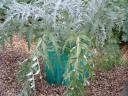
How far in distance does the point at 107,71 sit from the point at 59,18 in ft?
3.32

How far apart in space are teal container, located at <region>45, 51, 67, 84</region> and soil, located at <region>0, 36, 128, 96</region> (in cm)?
4

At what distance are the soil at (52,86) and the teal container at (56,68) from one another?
44 millimetres

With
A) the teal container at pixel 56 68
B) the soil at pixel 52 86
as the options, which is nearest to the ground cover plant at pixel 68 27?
the teal container at pixel 56 68

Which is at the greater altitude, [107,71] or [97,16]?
[97,16]

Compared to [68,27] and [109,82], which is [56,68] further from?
[68,27]

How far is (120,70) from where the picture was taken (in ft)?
7.61

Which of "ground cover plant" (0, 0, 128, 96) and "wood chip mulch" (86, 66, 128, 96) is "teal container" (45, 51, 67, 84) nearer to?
"wood chip mulch" (86, 66, 128, 96)

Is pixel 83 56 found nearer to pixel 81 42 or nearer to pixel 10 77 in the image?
pixel 81 42

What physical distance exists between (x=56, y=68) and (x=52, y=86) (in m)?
0.17

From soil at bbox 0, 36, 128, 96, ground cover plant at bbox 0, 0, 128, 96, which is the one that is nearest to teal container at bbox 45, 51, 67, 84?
soil at bbox 0, 36, 128, 96

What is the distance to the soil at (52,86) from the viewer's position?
6.68 feet

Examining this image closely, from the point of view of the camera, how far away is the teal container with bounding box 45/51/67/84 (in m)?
1.85

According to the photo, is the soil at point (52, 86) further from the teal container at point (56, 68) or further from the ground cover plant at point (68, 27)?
the ground cover plant at point (68, 27)

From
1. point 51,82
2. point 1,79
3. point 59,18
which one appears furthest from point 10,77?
point 59,18
